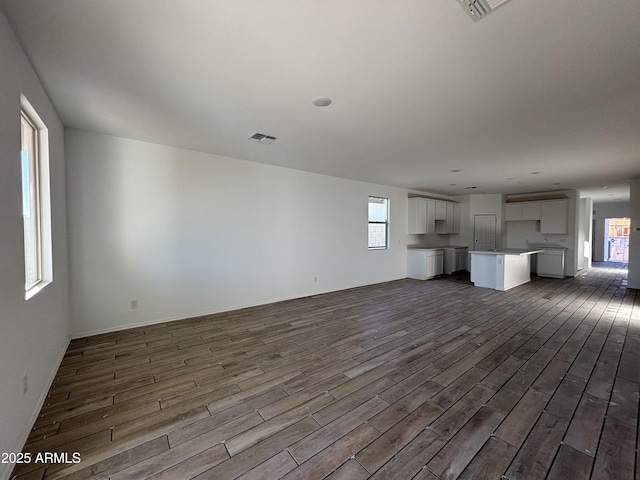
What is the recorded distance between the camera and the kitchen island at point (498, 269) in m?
6.16

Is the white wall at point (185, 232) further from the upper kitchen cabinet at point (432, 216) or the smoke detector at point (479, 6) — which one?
the smoke detector at point (479, 6)

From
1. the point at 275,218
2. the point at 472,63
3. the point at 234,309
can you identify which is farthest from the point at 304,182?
the point at 472,63

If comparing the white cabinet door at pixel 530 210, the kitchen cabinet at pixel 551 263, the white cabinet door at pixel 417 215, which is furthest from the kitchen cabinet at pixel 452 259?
the kitchen cabinet at pixel 551 263

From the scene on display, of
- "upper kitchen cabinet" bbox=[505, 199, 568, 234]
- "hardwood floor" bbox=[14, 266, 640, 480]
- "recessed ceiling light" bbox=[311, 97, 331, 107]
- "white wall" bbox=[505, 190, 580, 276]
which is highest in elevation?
"recessed ceiling light" bbox=[311, 97, 331, 107]

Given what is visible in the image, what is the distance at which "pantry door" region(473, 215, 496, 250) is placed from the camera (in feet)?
28.7

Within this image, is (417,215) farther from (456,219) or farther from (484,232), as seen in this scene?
(484,232)

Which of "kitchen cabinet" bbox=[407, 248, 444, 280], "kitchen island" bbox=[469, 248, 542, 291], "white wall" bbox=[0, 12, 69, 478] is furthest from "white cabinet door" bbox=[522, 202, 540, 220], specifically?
"white wall" bbox=[0, 12, 69, 478]

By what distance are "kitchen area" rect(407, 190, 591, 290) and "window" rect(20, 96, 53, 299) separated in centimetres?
734

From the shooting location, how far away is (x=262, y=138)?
3.60 meters

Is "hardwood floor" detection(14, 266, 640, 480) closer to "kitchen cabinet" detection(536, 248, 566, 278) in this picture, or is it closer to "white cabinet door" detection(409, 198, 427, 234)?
"white cabinet door" detection(409, 198, 427, 234)

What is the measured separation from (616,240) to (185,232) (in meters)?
17.3

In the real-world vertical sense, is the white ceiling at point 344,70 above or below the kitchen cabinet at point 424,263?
above

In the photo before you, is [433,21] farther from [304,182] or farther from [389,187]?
[389,187]

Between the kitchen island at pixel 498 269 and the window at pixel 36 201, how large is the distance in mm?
7454
